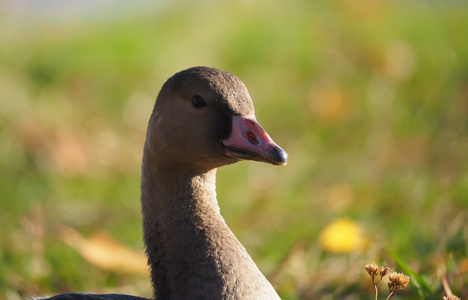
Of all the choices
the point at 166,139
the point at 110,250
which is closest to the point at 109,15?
the point at 110,250

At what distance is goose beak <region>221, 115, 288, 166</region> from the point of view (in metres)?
2.06

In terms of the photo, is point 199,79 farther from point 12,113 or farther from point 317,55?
point 317,55

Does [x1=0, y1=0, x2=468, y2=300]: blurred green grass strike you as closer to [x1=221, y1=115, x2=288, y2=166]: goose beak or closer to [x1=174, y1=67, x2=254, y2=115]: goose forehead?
[x1=221, y1=115, x2=288, y2=166]: goose beak

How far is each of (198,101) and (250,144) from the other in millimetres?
264

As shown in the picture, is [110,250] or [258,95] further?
[258,95]

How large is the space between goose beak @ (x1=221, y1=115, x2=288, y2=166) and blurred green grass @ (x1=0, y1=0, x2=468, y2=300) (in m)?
0.90

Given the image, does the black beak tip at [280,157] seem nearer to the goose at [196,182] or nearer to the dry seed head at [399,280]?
the goose at [196,182]

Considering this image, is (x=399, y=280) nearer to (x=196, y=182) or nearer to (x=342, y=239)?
(x=196, y=182)

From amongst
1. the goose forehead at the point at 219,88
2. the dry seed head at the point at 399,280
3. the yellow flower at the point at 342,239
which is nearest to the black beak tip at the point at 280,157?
the goose forehead at the point at 219,88

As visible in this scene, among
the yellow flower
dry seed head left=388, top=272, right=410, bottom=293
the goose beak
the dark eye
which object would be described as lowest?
dry seed head left=388, top=272, right=410, bottom=293

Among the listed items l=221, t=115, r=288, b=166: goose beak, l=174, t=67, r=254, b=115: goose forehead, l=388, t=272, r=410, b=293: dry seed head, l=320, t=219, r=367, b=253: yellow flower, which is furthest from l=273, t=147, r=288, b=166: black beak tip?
l=320, t=219, r=367, b=253: yellow flower

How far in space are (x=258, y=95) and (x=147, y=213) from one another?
12.3ft

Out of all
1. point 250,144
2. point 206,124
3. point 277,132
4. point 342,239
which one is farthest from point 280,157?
point 277,132

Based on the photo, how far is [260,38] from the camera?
6562 mm
